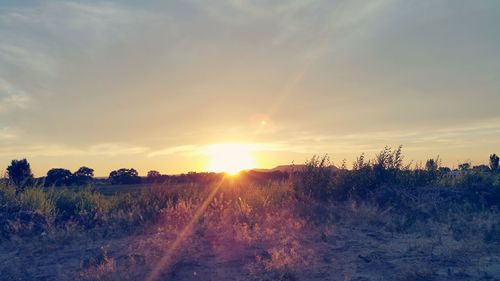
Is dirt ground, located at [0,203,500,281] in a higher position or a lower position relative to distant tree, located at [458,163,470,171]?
lower

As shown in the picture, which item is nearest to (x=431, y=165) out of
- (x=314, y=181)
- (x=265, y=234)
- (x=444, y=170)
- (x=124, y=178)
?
(x=444, y=170)

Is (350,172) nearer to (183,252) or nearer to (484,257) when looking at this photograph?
(484,257)

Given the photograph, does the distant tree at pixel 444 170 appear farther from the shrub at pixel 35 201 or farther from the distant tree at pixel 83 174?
the distant tree at pixel 83 174

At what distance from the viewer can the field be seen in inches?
300

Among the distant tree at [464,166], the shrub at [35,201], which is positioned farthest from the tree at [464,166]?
the shrub at [35,201]

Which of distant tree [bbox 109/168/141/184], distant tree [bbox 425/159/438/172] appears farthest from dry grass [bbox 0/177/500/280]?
distant tree [bbox 109/168/141/184]

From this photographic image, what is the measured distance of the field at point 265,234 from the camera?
7625 millimetres

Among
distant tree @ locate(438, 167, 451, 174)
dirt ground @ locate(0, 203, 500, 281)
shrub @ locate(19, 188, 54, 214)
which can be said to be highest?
distant tree @ locate(438, 167, 451, 174)

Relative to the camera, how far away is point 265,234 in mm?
9578

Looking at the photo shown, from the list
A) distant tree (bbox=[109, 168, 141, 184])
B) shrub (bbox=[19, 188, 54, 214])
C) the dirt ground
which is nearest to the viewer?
the dirt ground

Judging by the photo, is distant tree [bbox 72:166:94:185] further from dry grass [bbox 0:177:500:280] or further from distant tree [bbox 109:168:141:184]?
dry grass [bbox 0:177:500:280]

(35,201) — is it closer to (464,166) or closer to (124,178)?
(464,166)

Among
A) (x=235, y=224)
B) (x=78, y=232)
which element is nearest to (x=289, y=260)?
(x=235, y=224)

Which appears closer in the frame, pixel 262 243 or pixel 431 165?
pixel 262 243
